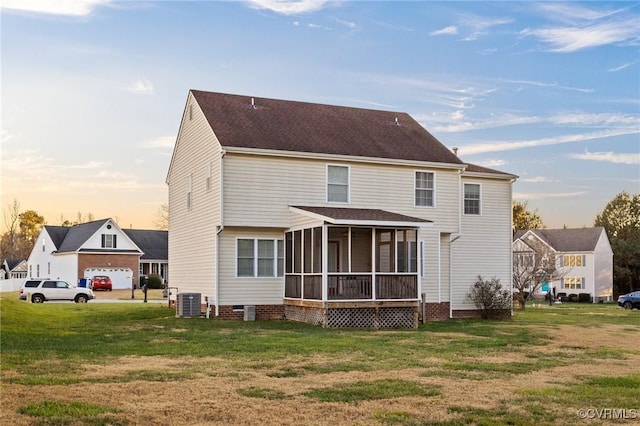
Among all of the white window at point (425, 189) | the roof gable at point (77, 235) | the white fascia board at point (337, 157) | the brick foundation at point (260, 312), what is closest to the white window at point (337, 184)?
the white fascia board at point (337, 157)

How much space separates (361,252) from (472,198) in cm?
588

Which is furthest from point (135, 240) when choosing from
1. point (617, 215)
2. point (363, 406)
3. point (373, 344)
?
point (363, 406)

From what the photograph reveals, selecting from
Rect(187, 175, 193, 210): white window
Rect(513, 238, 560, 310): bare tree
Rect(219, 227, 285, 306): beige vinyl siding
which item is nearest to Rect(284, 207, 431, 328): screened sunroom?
Rect(219, 227, 285, 306): beige vinyl siding

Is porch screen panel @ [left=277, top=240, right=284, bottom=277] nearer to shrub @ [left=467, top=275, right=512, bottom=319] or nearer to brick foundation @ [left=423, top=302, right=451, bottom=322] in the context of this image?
brick foundation @ [left=423, top=302, right=451, bottom=322]

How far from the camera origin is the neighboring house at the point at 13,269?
9094cm

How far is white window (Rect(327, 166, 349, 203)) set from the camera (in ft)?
93.8

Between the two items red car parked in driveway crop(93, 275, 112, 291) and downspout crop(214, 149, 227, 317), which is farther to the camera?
red car parked in driveway crop(93, 275, 112, 291)

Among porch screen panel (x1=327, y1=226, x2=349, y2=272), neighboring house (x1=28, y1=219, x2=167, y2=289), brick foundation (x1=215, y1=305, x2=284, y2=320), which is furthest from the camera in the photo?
neighboring house (x1=28, y1=219, x2=167, y2=289)

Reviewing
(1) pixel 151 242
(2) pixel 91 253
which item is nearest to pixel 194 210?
(2) pixel 91 253

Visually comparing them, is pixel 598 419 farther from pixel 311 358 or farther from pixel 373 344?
pixel 373 344

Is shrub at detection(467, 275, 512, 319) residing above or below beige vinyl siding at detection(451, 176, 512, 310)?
below

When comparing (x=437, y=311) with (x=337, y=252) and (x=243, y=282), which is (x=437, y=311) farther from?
(x=243, y=282)

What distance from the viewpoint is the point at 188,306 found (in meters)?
27.7

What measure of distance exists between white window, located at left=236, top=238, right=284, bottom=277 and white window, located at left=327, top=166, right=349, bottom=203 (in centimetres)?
266
